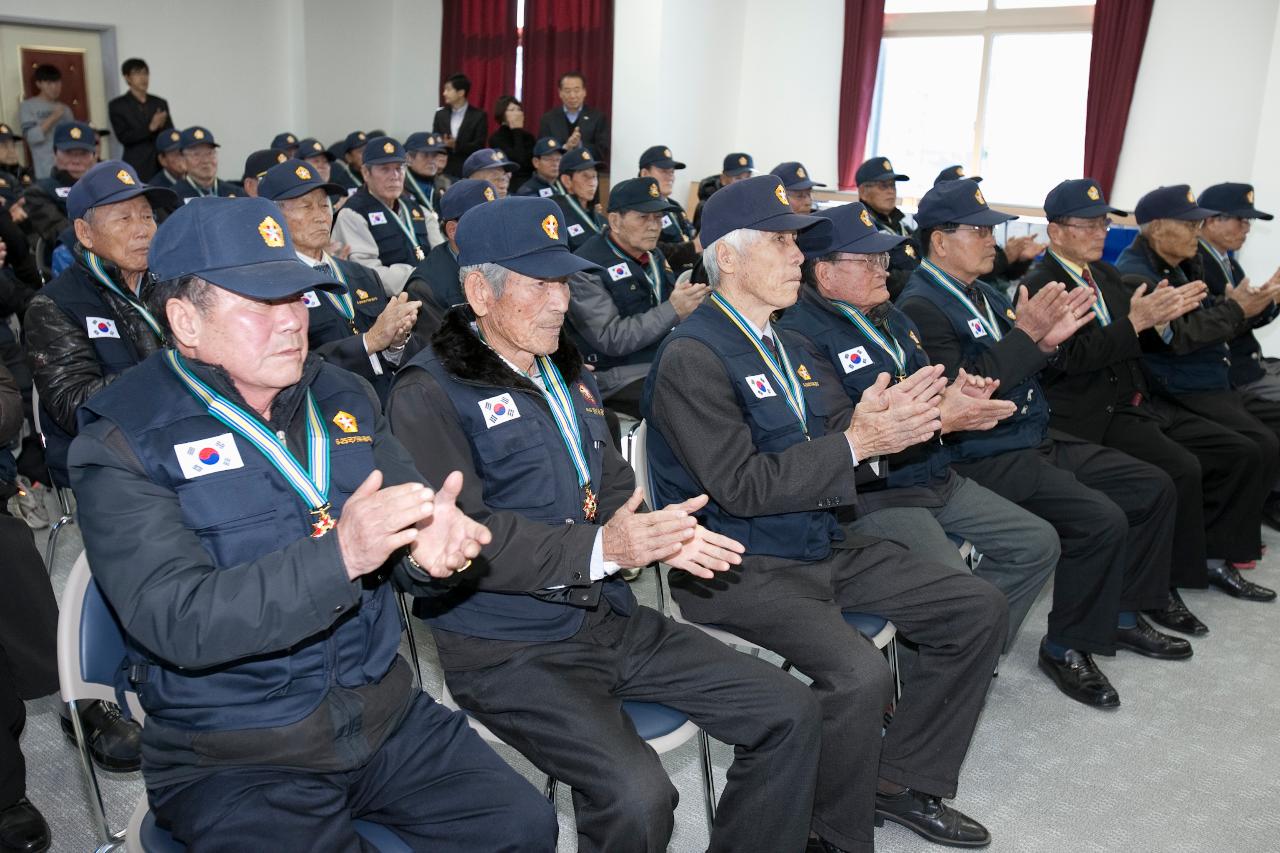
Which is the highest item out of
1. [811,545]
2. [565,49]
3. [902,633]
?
[565,49]

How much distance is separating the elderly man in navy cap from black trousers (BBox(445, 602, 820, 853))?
0.14 m

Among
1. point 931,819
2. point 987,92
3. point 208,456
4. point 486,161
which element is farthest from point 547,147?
point 208,456

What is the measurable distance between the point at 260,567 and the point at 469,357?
2.16ft

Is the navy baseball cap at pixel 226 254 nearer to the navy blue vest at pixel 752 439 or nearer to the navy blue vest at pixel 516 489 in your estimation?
the navy blue vest at pixel 516 489

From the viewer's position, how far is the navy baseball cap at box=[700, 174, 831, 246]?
92.3 inches

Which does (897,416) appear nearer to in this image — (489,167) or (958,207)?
(958,207)

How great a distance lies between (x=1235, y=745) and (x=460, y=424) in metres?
2.29

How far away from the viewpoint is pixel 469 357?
192cm

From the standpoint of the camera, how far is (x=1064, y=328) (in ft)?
9.31

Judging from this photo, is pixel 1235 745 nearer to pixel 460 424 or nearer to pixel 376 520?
pixel 460 424

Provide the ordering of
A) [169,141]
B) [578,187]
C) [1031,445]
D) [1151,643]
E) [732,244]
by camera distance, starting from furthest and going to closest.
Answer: [169,141]
[578,187]
[1151,643]
[1031,445]
[732,244]

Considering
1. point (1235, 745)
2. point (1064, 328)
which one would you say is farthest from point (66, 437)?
point (1235, 745)

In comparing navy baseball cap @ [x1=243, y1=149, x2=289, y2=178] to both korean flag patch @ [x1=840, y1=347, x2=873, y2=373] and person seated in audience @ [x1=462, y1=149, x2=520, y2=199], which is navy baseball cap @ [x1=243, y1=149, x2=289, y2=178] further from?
korean flag patch @ [x1=840, y1=347, x2=873, y2=373]

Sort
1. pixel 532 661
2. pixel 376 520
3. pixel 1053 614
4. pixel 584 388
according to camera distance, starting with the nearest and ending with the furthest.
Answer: pixel 376 520, pixel 532 661, pixel 584 388, pixel 1053 614
